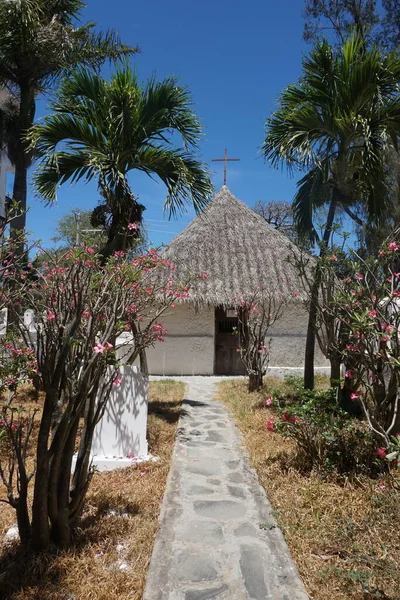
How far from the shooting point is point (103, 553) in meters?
2.68

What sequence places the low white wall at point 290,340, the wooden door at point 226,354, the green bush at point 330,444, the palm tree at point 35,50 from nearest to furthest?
the green bush at point 330,444 → the palm tree at point 35,50 → the low white wall at point 290,340 → the wooden door at point 226,354

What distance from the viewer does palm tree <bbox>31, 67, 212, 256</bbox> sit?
5824 millimetres

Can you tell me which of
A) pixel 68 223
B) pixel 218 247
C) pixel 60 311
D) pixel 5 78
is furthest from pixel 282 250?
pixel 68 223

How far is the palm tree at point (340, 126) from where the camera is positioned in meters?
6.11

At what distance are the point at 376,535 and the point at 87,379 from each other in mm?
2080

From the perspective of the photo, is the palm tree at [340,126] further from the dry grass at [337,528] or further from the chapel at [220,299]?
the chapel at [220,299]

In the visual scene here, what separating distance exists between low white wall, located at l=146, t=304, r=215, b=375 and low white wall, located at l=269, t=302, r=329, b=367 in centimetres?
169

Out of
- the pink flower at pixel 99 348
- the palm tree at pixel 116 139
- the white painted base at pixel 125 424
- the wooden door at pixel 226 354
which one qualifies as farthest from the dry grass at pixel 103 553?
the wooden door at pixel 226 354

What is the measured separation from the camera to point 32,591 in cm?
225

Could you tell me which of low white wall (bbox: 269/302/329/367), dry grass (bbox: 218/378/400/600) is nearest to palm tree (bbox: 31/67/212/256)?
dry grass (bbox: 218/378/400/600)

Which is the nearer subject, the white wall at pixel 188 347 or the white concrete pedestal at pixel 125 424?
the white concrete pedestal at pixel 125 424

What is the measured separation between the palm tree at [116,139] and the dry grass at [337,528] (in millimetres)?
3536

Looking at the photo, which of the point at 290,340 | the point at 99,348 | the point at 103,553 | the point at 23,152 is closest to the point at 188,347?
the point at 290,340

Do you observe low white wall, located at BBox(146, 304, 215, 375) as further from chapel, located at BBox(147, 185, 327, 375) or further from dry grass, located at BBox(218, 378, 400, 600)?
dry grass, located at BBox(218, 378, 400, 600)
